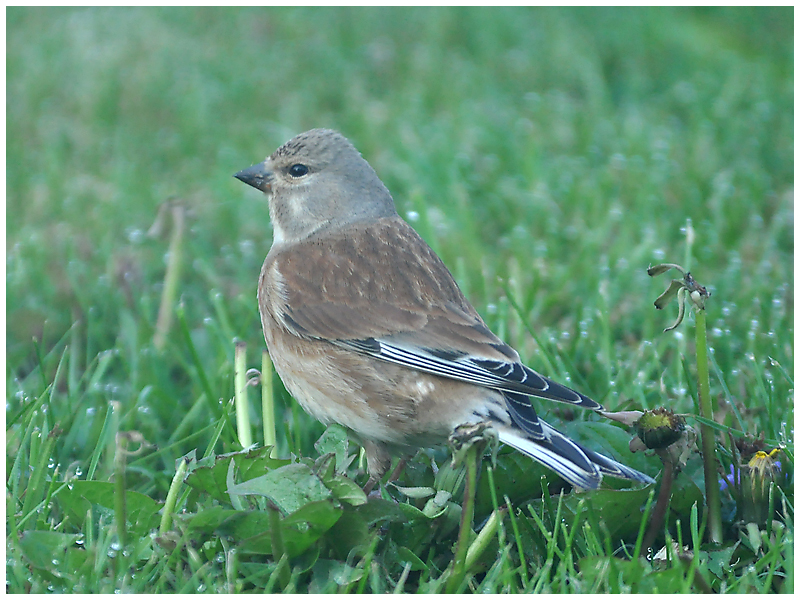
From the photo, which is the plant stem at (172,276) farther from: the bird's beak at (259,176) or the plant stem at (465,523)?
the plant stem at (465,523)

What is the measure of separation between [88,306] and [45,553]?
6.81ft

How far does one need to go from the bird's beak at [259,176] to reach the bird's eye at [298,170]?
0.32 feet

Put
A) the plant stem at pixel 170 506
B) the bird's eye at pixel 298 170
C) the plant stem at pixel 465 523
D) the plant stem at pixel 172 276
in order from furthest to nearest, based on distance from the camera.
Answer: the plant stem at pixel 172 276 → the bird's eye at pixel 298 170 → the plant stem at pixel 170 506 → the plant stem at pixel 465 523

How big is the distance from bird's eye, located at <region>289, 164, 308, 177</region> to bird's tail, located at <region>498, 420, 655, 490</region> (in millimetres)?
1534

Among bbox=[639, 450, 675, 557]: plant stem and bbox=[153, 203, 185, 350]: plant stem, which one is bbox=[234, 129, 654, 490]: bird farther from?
bbox=[153, 203, 185, 350]: plant stem

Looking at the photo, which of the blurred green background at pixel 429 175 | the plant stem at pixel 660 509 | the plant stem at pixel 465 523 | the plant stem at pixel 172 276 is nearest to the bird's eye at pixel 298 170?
the blurred green background at pixel 429 175


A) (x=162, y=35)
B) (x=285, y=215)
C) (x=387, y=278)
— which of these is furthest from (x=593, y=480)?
(x=162, y=35)

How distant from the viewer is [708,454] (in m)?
2.66

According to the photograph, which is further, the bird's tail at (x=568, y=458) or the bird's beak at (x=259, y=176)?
the bird's beak at (x=259, y=176)

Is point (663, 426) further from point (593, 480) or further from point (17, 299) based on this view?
point (17, 299)

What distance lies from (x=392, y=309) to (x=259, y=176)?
1.06m

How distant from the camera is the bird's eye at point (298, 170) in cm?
375

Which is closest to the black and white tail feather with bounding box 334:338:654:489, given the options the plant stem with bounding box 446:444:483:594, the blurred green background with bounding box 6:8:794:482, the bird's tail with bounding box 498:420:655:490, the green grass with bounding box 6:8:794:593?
the bird's tail with bounding box 498:420:655:490

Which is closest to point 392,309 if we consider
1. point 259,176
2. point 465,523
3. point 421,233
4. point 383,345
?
point 383,345
